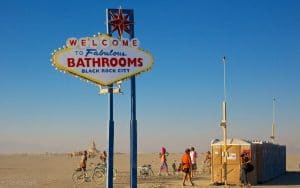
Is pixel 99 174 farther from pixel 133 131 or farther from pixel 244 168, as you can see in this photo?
pixel 133 131

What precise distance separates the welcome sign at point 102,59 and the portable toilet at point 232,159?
38.0 feet

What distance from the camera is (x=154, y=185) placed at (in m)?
27.7

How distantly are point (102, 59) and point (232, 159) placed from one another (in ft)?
40.2

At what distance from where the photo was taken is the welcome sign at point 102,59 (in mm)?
16516

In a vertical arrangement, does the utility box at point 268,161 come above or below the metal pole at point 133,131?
below

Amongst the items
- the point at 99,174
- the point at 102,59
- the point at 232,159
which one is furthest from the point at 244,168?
the point at 102,59

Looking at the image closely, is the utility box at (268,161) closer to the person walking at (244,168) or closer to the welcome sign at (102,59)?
the person walking at (244,168)

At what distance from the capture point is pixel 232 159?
1073 inches

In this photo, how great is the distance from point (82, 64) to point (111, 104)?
129cm

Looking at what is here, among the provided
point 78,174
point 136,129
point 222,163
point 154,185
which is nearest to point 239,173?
point 222,163

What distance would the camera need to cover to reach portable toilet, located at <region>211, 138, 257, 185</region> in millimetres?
27141

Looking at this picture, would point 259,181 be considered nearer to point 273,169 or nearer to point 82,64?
point 273,169

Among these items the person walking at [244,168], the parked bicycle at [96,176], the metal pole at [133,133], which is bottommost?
the parked bicycle at [96,176]

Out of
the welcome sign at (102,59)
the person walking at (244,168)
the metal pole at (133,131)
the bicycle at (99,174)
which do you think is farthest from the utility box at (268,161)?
the welcome sign at (102,59)
